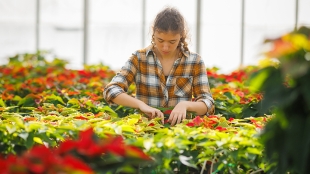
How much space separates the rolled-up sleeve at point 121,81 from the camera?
3.53 metres

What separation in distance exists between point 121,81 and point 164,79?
323 millimetres

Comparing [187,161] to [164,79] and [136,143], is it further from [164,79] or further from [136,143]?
[164,79]

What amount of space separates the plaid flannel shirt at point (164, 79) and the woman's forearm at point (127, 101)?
288mm

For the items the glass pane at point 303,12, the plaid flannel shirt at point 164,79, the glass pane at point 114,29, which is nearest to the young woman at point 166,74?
the plaid flannel shirt at point 164,79

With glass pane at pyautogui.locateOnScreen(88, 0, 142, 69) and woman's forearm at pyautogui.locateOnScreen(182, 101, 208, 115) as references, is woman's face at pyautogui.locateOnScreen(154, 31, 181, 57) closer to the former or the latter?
woman's forearm at pyautogui.locateOnScreen(182, 101, 208, 115)

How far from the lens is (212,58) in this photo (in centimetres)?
1139

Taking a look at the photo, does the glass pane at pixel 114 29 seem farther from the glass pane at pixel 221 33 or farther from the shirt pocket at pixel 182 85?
the shirt pocket at pixel 182 85

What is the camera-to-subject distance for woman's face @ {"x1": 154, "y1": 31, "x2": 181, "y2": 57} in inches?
137

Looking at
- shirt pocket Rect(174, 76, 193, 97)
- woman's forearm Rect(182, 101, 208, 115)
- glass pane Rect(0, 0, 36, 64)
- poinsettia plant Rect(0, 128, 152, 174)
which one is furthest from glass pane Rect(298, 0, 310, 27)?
poinsettia plant Rect(0, 128, 152, 174)

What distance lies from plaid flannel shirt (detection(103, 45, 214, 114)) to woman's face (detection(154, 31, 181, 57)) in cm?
21

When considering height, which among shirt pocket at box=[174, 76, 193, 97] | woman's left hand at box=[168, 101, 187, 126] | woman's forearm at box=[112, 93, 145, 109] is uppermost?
shirt pocket at box=[174, 76, 193, 97]

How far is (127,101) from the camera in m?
3.39

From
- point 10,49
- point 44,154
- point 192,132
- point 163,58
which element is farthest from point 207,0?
point 44,154

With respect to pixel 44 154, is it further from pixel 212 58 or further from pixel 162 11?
pixel 212 58
